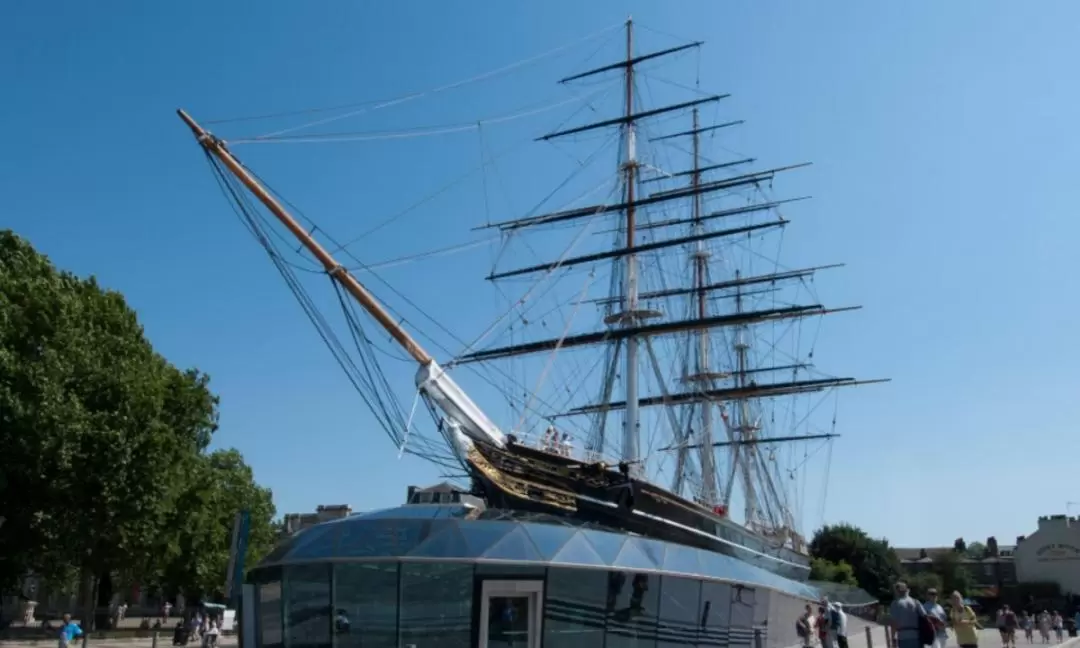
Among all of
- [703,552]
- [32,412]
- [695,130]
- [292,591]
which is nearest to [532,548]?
[292,591]

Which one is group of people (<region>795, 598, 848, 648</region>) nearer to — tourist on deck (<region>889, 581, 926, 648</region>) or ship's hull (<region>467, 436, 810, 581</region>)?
ship's hull (<region>467, 436, 810, 581</region>)

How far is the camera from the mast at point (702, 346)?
46594 mm

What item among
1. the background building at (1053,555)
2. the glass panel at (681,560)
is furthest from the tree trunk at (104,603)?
the background building at (1053,555)

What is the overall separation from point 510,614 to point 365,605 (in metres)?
2.49

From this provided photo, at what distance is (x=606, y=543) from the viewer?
1777cm

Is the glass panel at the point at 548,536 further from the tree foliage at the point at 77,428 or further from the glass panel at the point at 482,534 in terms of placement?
the tree foliage at the point at 77,428

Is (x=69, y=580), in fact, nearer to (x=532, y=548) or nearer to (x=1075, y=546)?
(x=532, y=548)

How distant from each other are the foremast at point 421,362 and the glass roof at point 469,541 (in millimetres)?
5718

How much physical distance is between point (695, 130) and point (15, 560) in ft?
138

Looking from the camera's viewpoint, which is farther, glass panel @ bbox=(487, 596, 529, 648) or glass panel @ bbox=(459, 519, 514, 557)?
glass panel @ bbox=(459, 519, 514, 557)

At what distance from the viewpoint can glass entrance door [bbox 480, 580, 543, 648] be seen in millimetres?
15523

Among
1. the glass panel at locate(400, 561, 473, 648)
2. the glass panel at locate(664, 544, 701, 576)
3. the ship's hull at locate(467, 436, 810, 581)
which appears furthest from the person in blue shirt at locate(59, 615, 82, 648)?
the glass panel at locate(664, 544, 701, 576)

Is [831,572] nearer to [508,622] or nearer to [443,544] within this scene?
[508,622]

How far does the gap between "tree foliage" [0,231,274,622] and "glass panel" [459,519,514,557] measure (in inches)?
684
